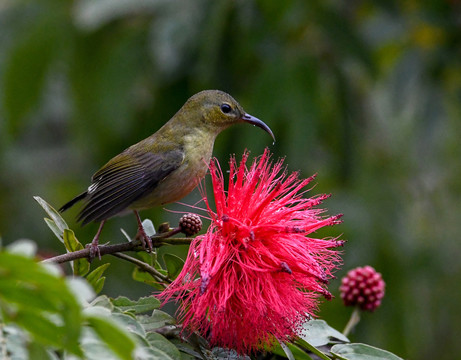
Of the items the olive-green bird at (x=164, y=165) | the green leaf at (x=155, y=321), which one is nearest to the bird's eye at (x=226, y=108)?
the olive-green bird at (x=164, y=165)

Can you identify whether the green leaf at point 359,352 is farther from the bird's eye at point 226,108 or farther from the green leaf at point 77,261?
the bird's eye at point 226,108

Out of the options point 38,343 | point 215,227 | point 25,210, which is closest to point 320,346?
point 215,227

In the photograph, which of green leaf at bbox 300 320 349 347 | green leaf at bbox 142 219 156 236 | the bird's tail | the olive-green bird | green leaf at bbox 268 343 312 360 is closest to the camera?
green leaf at bbox 268 343 312 360

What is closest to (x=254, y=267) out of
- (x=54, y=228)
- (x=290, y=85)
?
(x=54, y=228)

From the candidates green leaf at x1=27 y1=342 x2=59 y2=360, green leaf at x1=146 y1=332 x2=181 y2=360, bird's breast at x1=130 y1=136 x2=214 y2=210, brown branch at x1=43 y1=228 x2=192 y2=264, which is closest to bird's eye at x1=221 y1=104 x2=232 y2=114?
bird's breast at x1=130 y1=136 x2=214 y2=210

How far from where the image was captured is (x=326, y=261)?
8.68ft

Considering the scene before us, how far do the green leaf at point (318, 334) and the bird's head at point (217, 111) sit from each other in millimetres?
1355

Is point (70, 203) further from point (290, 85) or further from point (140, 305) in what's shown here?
point (290, 85)

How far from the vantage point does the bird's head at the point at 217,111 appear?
384cm

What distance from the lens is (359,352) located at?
254 cm

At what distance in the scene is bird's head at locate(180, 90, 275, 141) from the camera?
384 centimetres

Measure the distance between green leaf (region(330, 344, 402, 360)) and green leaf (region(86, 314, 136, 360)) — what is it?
1245mm

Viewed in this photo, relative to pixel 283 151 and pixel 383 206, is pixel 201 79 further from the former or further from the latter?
pixel 383 206

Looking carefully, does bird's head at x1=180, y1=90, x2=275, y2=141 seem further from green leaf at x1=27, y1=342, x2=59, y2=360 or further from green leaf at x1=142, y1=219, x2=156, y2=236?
green leaf at x1=27, y1=342, x2=59, y2=360
